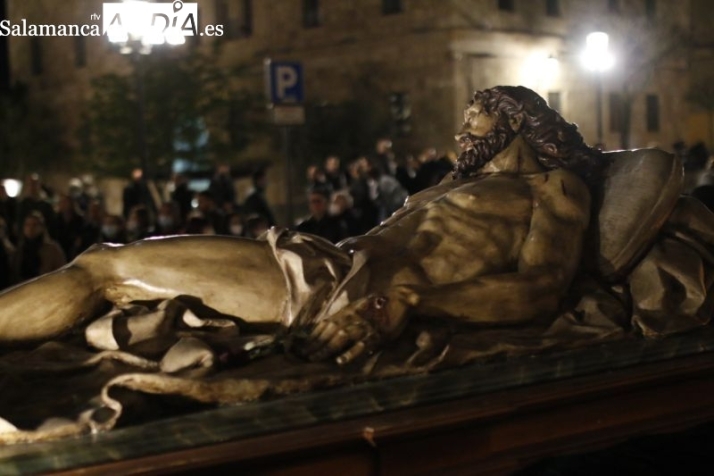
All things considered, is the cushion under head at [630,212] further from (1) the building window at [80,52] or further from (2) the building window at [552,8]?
(1) the building window at [80,52]

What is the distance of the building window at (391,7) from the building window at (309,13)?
8.75ft

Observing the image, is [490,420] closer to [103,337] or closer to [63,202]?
[103,337]

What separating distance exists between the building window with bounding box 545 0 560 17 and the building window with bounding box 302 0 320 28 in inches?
252

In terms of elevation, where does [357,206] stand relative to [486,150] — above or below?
below

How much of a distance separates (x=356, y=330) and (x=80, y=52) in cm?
3626

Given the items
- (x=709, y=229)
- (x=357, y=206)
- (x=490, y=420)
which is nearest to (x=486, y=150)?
(x=709, y=229)

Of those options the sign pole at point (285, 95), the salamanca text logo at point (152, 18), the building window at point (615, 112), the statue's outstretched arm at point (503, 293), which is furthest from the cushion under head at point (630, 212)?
the building window at point (615, 112)

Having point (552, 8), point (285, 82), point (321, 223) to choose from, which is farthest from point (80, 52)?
point (321, 223)

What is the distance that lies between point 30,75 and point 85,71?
13.4 ft

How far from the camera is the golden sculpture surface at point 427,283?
14.6 ft

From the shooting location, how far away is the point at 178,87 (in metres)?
29.1

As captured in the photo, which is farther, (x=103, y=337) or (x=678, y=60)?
(x=678, y=60)

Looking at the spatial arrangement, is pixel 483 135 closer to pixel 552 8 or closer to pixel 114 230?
pixel 114 230

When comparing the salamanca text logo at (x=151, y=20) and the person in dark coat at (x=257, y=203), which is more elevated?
the salamanca text logo at (x=151, y=20)
